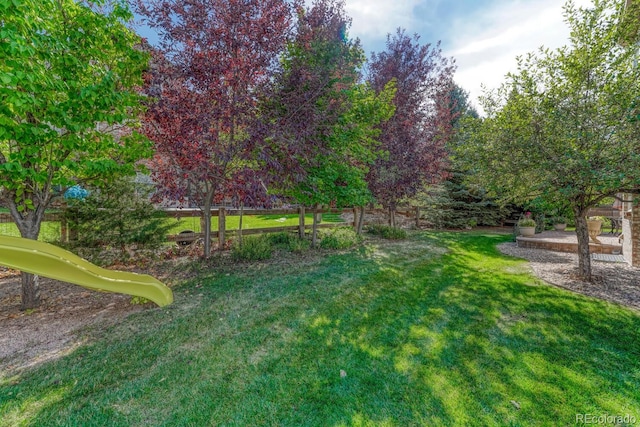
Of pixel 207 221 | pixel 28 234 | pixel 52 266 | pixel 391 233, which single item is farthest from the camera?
pixel 391 233

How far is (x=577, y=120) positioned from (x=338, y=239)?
6042 mm

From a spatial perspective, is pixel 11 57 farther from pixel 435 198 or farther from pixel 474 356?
pixel 435 198

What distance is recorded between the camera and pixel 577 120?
14.9 feet

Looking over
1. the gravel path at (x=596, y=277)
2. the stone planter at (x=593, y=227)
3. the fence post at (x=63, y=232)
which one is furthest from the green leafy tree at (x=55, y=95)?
the stone planter at (x=593, y=227)

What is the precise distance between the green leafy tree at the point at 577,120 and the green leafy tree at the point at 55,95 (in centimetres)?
661

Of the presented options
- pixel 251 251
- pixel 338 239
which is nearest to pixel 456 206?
pixel 338 239

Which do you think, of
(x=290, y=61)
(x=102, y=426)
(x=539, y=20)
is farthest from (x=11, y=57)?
(x=539, y=20)

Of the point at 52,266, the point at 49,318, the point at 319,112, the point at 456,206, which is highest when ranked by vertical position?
the point at 319,112

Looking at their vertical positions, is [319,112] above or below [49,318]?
above

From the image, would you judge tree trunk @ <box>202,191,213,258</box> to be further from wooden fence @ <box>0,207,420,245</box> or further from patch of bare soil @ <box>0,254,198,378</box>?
patch of bare soil @ <box>0,254,198,378</box>

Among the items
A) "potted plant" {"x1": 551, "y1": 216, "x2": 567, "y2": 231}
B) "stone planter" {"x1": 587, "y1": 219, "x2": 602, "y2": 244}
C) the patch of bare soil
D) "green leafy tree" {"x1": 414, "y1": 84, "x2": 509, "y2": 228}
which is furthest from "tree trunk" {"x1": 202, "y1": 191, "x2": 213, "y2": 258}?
"potted plant" {"x1": 551, "y1": 216, "x2": 567, "y2": 231}

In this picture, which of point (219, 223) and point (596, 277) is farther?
point (219, 223)

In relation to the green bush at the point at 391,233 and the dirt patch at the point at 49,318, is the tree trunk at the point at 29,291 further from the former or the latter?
the green bush at the point at 391,233

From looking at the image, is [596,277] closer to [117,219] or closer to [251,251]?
[251,251]
